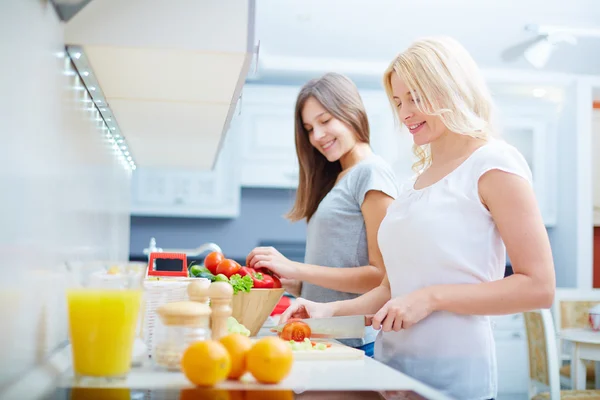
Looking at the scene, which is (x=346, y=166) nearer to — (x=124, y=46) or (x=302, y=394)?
(x=124, y=46)

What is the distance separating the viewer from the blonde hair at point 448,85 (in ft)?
4.05

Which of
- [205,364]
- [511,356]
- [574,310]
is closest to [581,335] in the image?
[574,310]

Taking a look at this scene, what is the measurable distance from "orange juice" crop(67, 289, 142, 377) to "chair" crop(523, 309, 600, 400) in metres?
2.49

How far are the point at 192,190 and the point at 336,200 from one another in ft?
8.49

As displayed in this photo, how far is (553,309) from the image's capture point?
375 cm

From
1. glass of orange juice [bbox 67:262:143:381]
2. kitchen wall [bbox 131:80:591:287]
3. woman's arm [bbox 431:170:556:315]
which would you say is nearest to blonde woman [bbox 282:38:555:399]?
woman's arm [bbox 431:170:556:315]

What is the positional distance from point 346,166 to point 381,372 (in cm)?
97

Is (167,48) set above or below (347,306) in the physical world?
above

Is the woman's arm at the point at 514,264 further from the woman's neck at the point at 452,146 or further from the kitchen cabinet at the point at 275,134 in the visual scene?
the kitchen cabinet at the point at 275,134

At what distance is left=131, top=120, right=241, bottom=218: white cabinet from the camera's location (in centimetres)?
413

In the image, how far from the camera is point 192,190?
164 inches

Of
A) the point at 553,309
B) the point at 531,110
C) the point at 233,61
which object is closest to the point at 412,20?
the point at 531,110

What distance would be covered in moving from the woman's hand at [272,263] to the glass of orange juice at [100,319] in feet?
2.41

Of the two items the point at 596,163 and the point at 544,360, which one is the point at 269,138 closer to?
the point at 544,360
